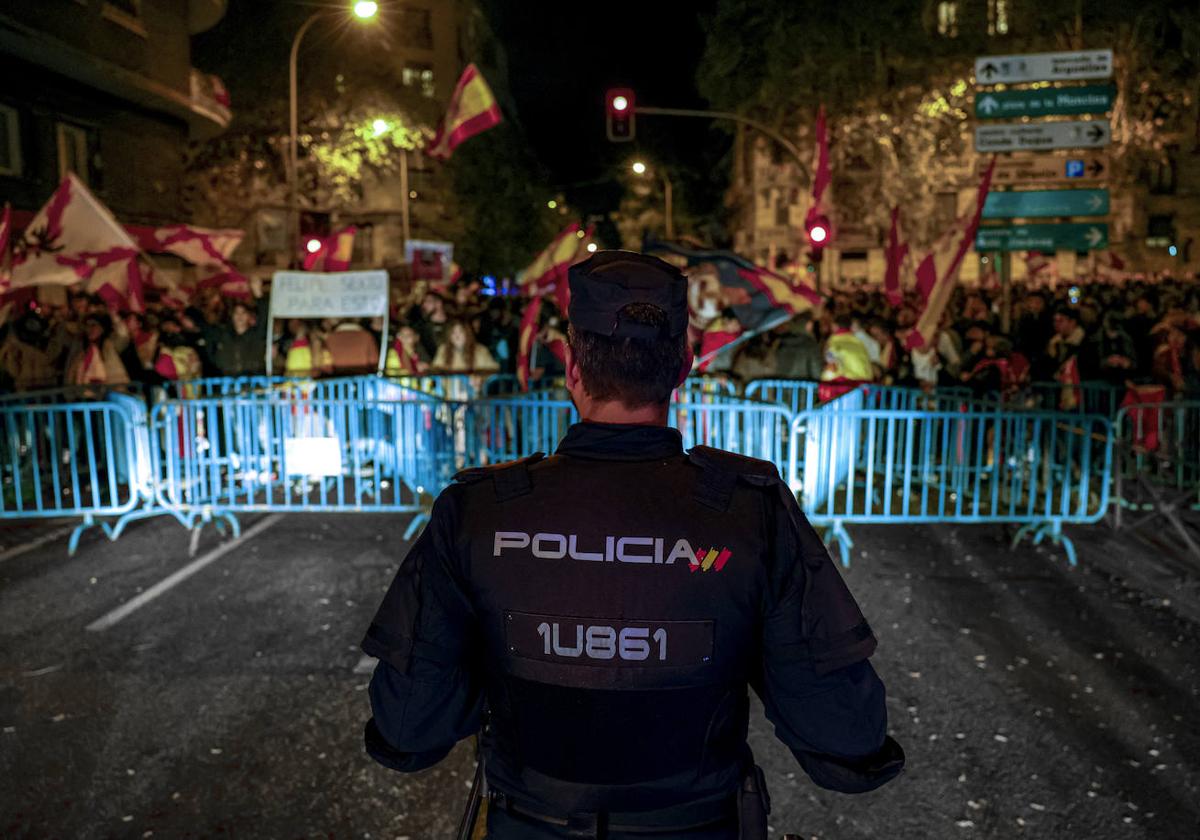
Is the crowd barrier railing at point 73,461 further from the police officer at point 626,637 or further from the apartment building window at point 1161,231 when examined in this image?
the apartment building window at point 1161,231

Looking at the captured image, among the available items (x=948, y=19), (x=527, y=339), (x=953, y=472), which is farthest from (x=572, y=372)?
(x=948, y=19)

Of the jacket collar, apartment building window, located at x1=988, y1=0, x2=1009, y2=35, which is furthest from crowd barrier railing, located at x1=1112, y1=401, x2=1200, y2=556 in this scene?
apartment building window, located at x1=988, y1=0, x2=1009, y2=35

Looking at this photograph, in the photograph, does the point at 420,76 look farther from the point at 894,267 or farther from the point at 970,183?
the point at 894,267

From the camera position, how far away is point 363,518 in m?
9.09

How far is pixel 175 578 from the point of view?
278 inches

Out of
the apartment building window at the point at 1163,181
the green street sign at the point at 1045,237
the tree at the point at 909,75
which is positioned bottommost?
the green street sign at the point at 1045,237

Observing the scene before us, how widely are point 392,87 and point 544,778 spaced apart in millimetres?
43109

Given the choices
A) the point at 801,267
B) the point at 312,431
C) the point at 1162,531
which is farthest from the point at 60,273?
the point at 801,267

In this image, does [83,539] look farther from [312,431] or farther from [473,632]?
[473,632]

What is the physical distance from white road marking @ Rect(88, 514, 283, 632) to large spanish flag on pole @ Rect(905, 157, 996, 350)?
6.76 m

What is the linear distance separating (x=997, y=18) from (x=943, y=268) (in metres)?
34.4

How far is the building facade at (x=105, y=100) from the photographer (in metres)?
18.7

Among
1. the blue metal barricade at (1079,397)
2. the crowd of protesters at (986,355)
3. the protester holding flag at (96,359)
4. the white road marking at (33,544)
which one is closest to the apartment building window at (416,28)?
the protester holding flag at (96,359)

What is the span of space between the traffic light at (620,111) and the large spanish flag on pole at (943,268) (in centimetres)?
930
